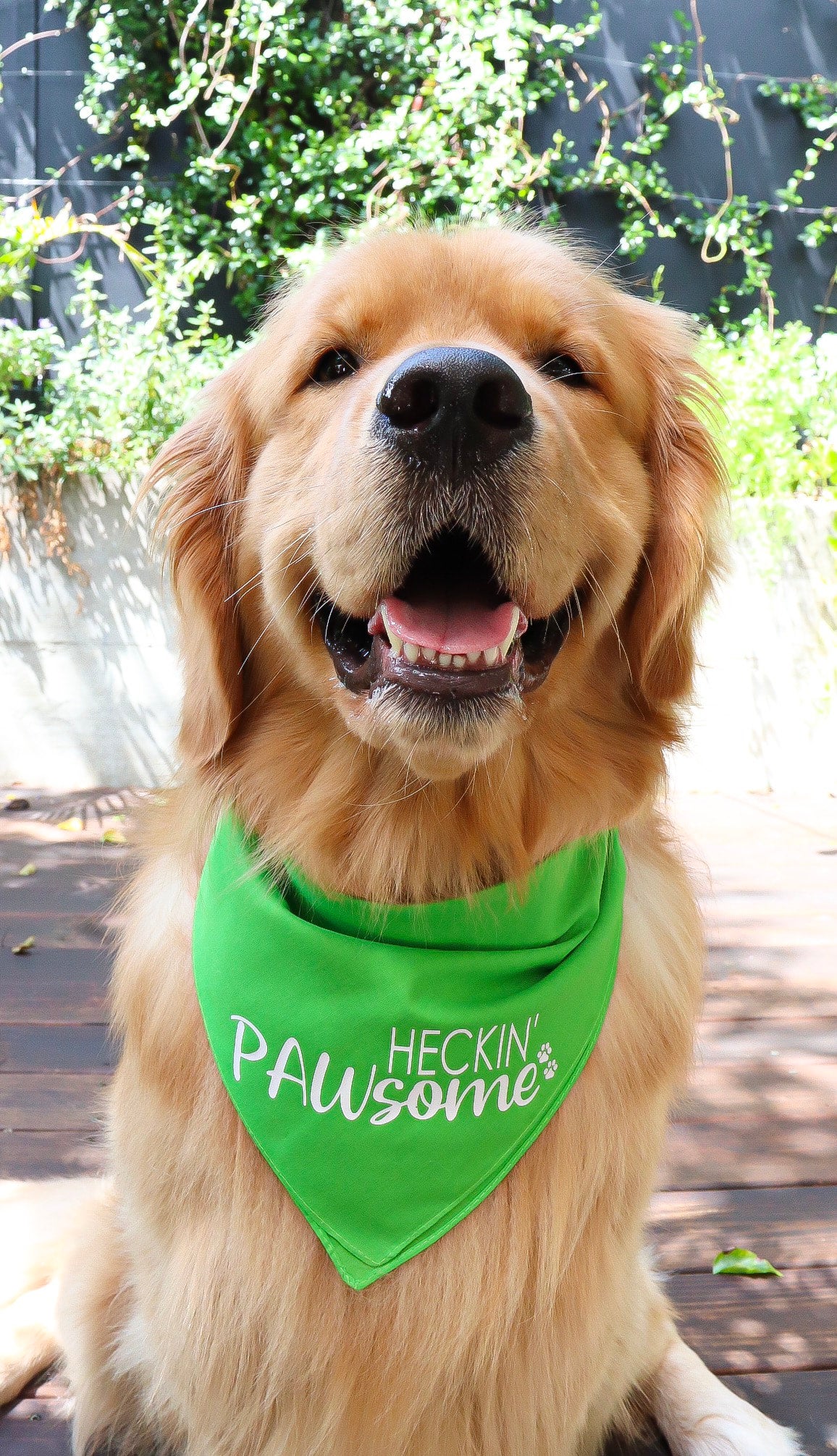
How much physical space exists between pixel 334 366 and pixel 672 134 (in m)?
5.62

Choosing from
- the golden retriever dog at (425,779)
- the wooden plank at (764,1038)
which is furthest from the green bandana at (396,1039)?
the wooden plank at (764,1038)

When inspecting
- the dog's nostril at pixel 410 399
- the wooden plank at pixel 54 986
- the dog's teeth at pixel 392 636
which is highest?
the dog's nostril at pixel 410 399

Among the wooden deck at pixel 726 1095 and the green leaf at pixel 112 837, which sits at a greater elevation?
the wooden deck at pixel 726 1095

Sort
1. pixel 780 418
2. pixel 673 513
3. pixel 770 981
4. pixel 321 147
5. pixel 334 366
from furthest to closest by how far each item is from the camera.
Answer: pixel 321 147 → pixel 780 418 → pixel 770 981 → pixel 673 513 → pixel 334 366

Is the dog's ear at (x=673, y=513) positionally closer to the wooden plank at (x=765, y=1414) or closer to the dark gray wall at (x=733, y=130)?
the wooden plank at (x=765, y=1414)

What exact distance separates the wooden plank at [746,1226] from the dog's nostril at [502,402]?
1.74 meters

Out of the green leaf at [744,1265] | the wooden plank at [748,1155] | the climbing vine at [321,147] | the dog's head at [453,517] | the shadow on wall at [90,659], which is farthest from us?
the climbing vine at [321,147]

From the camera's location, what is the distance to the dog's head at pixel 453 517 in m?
1.49

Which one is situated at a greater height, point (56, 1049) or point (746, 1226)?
point (746, 1226)

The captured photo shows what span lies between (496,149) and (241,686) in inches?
196

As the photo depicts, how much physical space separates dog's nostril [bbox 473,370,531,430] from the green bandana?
70 centimetres

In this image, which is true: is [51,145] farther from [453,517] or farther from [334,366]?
[453,517]

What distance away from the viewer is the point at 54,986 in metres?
3.30

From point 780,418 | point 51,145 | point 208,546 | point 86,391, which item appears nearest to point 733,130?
point 780,418
